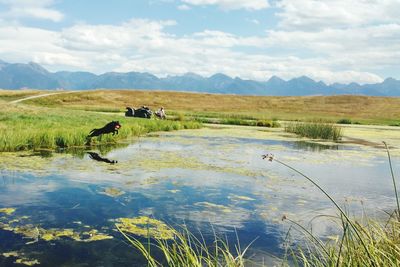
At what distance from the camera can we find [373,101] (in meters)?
99.8

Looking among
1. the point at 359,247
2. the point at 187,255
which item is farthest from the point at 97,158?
the point at 359,247

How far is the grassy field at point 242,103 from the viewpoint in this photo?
84.4 m

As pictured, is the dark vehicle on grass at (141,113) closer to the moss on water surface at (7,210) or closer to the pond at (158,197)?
the pond at (158,197)

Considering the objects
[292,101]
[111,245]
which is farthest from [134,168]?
[292,101]

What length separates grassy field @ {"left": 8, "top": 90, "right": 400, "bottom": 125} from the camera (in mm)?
84438

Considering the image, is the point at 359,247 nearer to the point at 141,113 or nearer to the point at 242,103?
the point at 141,113

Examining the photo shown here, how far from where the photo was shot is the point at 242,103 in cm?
9994

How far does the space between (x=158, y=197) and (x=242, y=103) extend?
89.8 meters

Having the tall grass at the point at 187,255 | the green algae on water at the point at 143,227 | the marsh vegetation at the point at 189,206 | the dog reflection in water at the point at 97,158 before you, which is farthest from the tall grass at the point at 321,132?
the tall grass at the point at 187,255

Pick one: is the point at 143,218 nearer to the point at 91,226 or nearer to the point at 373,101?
the point at 91,226

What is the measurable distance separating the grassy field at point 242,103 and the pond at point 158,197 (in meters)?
64.2

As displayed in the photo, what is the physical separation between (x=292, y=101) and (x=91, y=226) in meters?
99.4

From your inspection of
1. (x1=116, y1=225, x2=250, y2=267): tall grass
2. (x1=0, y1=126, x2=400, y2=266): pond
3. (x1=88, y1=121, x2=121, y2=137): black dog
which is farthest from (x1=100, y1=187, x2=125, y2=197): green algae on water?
(x1=88, y1=121, x2=121, y2=137): black dog

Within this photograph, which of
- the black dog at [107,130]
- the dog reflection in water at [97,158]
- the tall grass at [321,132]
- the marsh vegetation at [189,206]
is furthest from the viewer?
the tall grass at [321,132]
